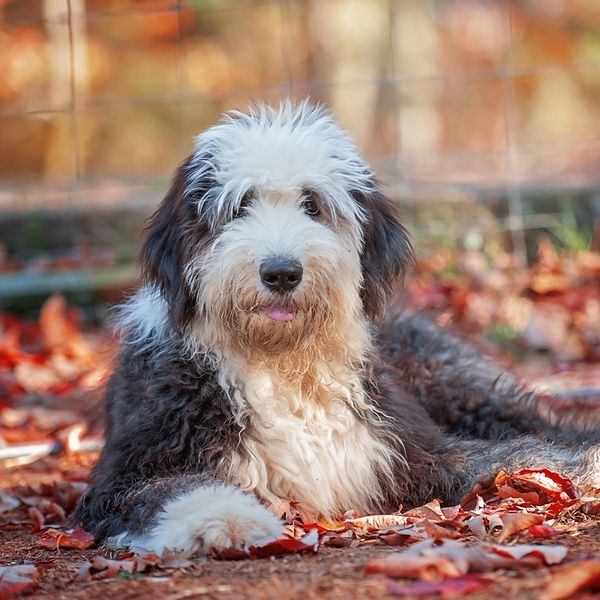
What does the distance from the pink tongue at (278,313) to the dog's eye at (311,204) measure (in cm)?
40

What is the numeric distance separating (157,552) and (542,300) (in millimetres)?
5187

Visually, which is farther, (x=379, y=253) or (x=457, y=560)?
(x=379, y=253)

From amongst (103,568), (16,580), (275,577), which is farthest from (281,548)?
(16,580)

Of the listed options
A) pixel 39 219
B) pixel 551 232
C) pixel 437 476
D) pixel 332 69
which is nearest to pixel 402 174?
pixel 551 232

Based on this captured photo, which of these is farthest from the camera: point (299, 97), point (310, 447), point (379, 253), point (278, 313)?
point (299, 97)

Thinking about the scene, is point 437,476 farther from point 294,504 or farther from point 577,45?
point 577,45

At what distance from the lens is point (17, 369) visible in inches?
294

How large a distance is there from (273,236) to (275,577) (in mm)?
1196

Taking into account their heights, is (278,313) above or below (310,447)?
above

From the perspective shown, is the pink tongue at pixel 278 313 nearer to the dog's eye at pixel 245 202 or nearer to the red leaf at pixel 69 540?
the dog's eye at pixel 245 202

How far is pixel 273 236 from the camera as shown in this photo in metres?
3.92

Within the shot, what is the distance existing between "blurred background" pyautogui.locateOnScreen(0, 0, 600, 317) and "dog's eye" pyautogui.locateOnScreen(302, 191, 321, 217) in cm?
492

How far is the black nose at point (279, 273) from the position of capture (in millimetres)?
3830

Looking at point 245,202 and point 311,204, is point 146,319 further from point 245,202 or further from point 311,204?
point 311,204
